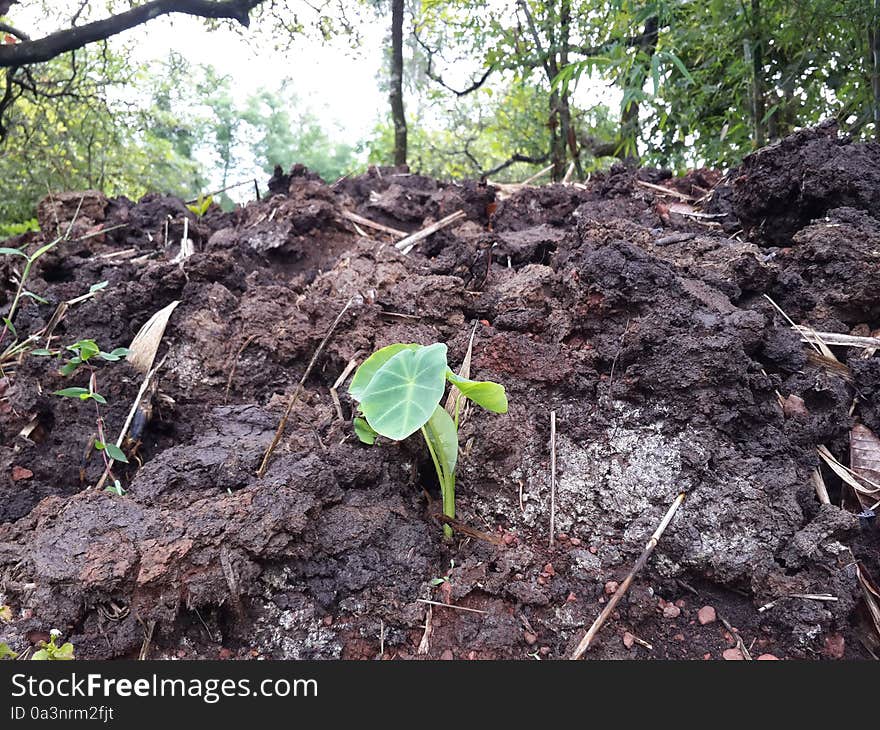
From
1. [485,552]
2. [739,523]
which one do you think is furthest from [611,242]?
[485,552]

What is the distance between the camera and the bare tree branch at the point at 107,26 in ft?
13.9

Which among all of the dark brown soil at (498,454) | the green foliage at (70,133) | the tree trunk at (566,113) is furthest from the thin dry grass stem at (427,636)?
the green foliage at (70,133)

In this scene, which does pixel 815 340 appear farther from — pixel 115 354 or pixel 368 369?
pixel 115 354

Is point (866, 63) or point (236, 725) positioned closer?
point (236, 725)

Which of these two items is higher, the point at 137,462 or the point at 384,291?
the point at 384,291

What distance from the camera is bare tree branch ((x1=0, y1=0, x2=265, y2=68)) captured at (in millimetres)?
4246

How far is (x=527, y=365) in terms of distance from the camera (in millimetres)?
1725

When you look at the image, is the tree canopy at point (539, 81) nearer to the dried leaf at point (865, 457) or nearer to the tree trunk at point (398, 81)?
the tree trunk at point (398, 81)

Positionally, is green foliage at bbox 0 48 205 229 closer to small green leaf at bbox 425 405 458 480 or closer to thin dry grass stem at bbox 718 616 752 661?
small green leaf at bbox 425 405 458 480

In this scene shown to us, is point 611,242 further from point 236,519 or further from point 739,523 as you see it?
point 236,519

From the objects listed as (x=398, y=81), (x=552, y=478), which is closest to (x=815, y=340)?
(x=552, y=478)

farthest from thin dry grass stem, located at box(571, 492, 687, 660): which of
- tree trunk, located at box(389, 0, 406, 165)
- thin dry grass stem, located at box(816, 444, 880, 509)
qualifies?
tree trunk, located at box(389, 0, 406, 165)

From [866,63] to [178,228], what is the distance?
326 centimetres

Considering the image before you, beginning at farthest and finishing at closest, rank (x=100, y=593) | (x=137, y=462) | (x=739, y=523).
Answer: (x=137, y=462) < (x=739, y=523) < (x=100, y=593)
